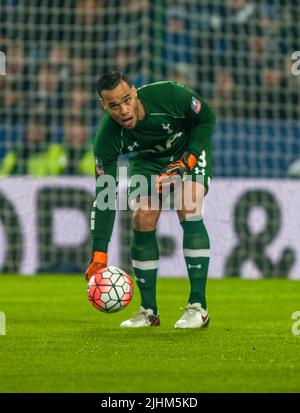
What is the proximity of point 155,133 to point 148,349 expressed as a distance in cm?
146

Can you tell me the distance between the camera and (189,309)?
5559 mm

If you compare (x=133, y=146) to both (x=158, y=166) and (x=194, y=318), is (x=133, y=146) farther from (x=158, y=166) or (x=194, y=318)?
(x=194, y=318)

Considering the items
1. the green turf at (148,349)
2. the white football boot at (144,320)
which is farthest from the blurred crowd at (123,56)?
the white football boot at (144,320)

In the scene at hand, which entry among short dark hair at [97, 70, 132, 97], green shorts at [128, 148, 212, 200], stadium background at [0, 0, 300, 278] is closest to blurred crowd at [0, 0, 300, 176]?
stadium background at [0, 0, 300, 278]

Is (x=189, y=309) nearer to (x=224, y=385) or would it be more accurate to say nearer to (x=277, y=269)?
(x=224, y=385)

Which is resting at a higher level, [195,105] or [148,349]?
[195,105]

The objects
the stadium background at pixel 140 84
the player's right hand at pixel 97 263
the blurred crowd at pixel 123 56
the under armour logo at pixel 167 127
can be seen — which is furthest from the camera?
the blurred crowd at pixel 123 56

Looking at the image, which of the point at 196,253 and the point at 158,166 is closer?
the point at 196,253

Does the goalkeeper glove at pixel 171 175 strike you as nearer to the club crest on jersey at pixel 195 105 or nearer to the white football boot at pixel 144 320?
the club crest on jersey at pixel 195 105

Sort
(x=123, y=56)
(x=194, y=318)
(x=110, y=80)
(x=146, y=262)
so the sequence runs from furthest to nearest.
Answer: (x=123, y=56), (x=146, y=262), (x=194, y=318), (x=110, y=80)

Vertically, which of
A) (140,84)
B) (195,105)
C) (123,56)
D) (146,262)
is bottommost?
(146,262)

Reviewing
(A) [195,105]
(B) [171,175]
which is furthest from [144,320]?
(A) [195,105]

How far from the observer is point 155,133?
18.3 feet

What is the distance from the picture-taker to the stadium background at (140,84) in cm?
1002
